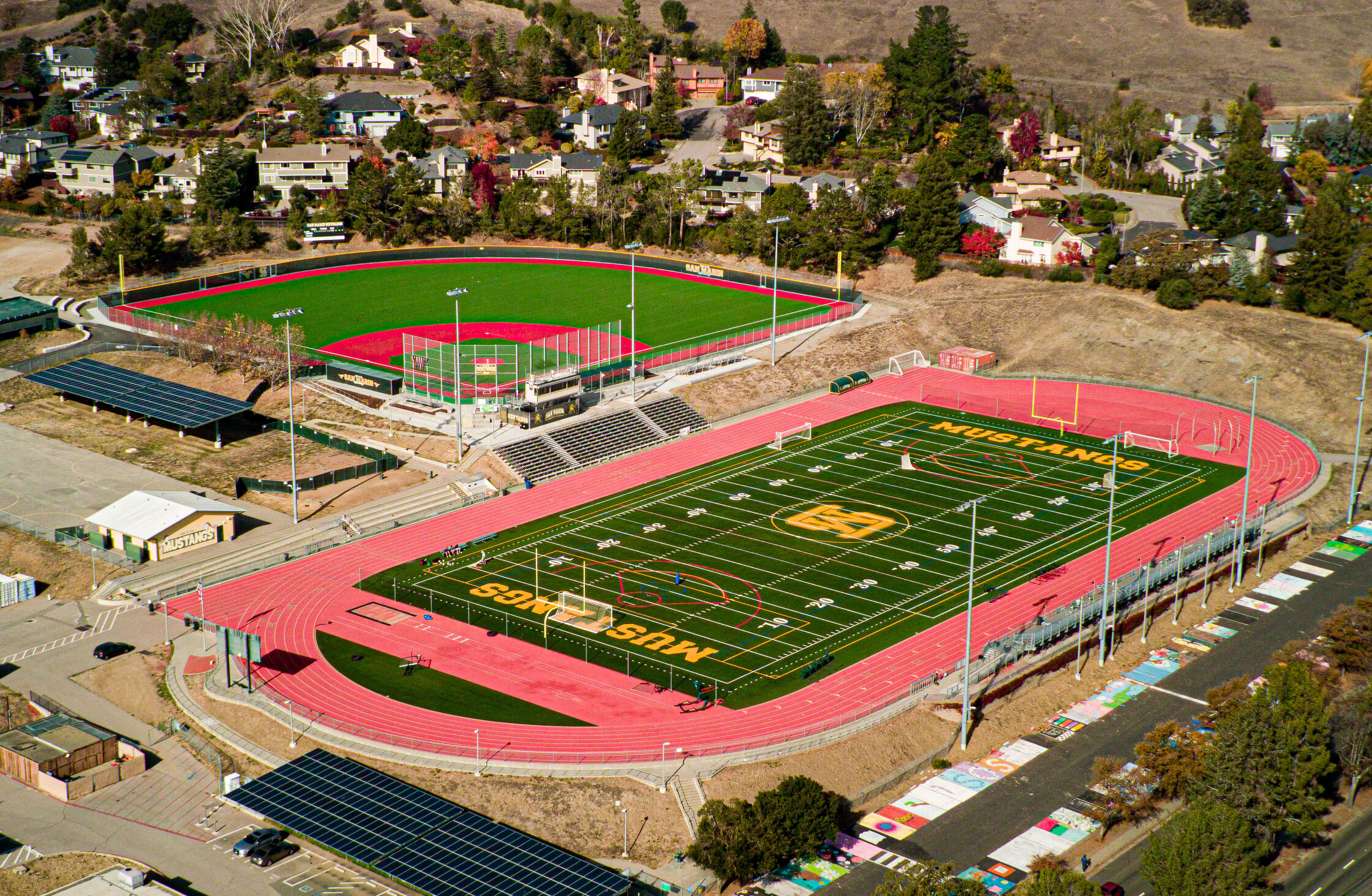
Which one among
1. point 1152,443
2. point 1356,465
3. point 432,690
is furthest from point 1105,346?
point 432,690

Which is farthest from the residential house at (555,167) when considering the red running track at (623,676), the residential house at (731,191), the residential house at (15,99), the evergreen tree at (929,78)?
the residential house at (15,99)

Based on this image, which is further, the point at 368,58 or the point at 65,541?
the point at 368,58

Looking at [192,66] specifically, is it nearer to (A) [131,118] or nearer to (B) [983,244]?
(A) [131,118]

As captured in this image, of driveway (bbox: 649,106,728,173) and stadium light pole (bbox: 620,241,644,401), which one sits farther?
driveway (bbox: 649,106,728,173)

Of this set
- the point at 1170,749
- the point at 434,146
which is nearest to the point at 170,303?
the point at 434,146

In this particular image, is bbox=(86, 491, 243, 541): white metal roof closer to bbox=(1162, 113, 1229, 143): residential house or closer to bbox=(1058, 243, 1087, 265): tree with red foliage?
bbox=(1058, 243, 1087, 265): tree with red foliage

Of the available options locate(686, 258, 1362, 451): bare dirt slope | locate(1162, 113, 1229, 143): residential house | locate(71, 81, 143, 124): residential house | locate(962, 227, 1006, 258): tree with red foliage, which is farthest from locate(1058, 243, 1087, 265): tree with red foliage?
locate(71, 81, 143, 124): residential house
